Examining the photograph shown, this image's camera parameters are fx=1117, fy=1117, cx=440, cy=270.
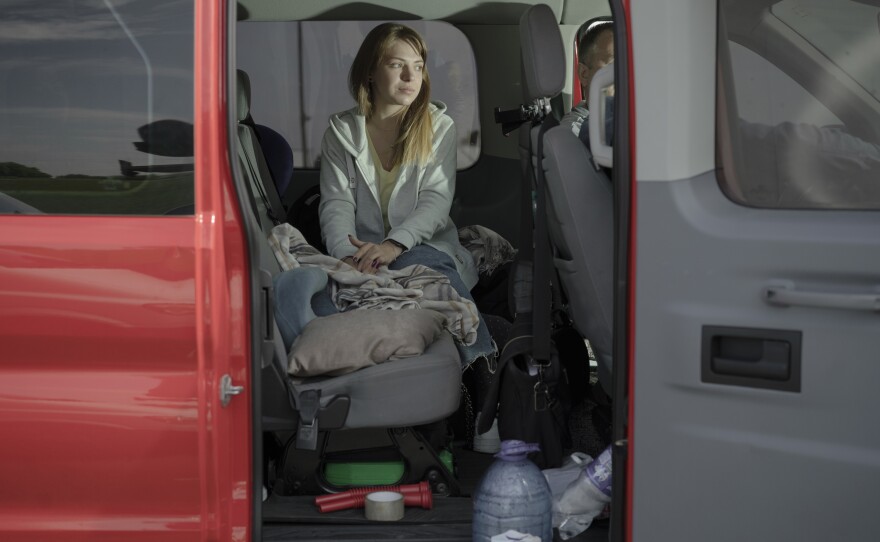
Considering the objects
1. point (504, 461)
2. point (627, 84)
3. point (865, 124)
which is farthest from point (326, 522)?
point (865, 124)

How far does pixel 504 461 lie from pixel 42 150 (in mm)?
1324

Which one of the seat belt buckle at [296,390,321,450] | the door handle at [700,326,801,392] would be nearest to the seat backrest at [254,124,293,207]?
the seat belt buckle at [296,390,321,450]

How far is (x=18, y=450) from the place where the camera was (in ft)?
7.82

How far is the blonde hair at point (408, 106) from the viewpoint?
3.94 metres

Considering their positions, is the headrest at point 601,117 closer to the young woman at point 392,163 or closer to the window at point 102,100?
the window at point 102,100

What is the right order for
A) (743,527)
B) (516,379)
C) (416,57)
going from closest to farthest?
1. (743,527)
2. (516,379)
3. (416,57)

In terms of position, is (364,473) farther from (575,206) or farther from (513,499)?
(575,206)

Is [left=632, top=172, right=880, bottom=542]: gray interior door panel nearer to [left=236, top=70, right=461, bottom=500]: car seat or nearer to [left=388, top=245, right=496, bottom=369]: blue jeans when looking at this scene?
[left=236, top=70, right=461, bottom=500]: car seat

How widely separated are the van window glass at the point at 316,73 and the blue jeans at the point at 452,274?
37.0 inches

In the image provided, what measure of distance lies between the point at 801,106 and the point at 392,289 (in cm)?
147

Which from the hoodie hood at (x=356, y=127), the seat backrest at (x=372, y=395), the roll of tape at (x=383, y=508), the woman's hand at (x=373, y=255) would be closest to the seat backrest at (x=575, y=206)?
the seat backrest at (x=372, y=395)

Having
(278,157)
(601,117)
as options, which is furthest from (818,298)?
(278,157)

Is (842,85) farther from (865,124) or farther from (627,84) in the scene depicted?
(627,84)

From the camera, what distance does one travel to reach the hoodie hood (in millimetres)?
3969
